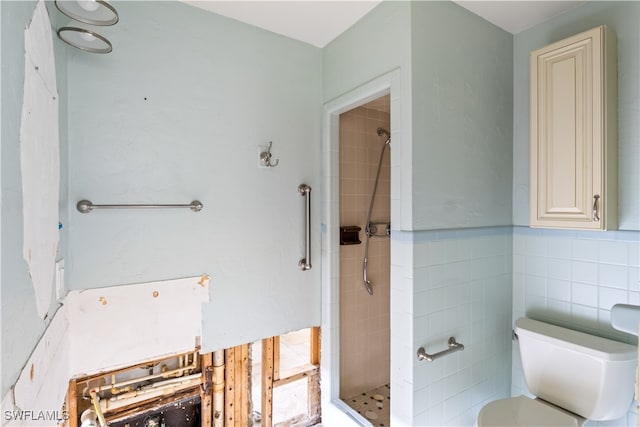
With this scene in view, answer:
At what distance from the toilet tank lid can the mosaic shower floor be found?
1061 millimetres

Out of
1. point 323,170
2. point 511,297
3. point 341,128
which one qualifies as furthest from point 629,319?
point 341,128

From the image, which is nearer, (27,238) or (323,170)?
(27,238)

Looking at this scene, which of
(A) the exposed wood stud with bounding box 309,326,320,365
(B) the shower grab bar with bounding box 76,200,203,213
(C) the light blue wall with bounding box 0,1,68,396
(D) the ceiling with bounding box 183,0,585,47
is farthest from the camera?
(A) the exposed wood stud with bounding box 309,326,320,365

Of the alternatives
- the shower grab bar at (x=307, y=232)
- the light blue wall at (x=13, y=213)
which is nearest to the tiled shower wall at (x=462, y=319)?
the shower grab bar at (x=307, y=232)

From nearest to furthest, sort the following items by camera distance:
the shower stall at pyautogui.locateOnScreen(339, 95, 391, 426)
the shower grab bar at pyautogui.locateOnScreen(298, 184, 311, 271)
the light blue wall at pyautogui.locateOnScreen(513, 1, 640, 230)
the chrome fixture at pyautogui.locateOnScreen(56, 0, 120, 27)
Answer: the chrome fixture at pyautogui.locateOnScreen(56, 0, 120, 27) < the light blue wall at pyautogui.locateOnScreen(513, 1, 640, 230) < the shower grab bar at pyautogui.locateOnScreen(298, 184, 311, 271) < the shower stall at pyautogui.locateOnScreen(339, 95, 391, 426)

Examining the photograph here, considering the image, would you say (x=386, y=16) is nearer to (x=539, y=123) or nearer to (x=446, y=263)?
(x=539, y=123)

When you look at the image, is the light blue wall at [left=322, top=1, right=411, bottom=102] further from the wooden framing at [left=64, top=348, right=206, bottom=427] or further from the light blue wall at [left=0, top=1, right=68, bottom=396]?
the wooden framing at [left=64, top=348, right=206, bottom=427]

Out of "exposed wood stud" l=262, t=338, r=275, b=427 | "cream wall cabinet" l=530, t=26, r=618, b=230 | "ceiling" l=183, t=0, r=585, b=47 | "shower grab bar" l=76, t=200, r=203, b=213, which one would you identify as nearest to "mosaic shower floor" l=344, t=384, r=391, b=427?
"exposed wood stud" l=262, t=338, r=275, b=427

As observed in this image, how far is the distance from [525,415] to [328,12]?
7.10 feet

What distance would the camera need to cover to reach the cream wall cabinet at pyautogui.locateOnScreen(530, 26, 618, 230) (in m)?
1.32

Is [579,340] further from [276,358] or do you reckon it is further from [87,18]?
[87,18]

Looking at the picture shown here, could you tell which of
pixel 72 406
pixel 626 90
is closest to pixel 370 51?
pixel 626 90

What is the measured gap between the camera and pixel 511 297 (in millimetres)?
1844

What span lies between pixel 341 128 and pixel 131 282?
157cm
